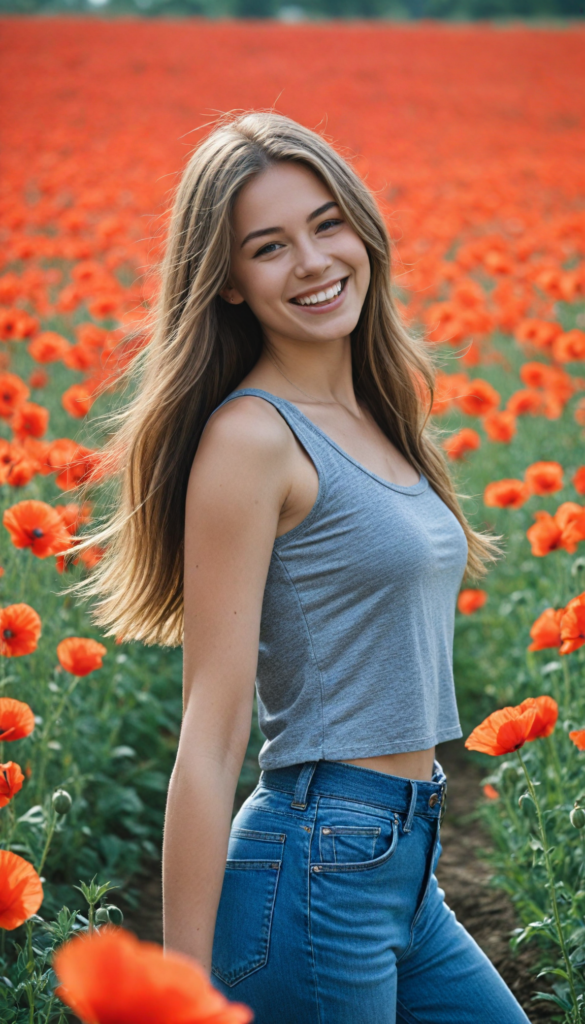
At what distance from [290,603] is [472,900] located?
5.90 feet

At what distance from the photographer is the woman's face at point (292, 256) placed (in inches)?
63.8

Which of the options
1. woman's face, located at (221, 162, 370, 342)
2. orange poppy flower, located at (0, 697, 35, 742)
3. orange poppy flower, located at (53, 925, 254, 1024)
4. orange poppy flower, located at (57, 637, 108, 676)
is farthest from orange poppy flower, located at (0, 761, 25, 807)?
orange poppy flower, located at (53, 925, 254, 1024)

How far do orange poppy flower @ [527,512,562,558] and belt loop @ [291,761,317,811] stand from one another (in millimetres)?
1255

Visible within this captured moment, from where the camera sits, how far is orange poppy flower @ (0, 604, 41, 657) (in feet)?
6.75

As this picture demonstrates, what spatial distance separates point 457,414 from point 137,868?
3815 mm

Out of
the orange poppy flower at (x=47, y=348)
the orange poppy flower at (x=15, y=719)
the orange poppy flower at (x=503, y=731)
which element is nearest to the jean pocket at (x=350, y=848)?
the orange poppy flower at (x=503, y=731)

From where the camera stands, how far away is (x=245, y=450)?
141 cm

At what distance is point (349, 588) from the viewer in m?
1.50

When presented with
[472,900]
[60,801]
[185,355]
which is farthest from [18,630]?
[472,900]

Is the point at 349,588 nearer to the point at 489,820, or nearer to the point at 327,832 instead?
the point at 327,832

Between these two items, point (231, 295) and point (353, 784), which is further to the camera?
point (231, 295)

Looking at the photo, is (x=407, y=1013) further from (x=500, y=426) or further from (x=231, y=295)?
(x=500, y=426)

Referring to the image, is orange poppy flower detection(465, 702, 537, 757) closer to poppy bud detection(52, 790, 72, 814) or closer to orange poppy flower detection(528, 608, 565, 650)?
orange poppy flower detection(528, 608, 565, 650)

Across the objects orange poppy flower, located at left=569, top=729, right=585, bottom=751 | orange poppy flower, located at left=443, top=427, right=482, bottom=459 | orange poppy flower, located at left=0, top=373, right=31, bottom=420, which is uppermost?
orange poppy flower, located at left=0, top=373, right=31, bottom=420
